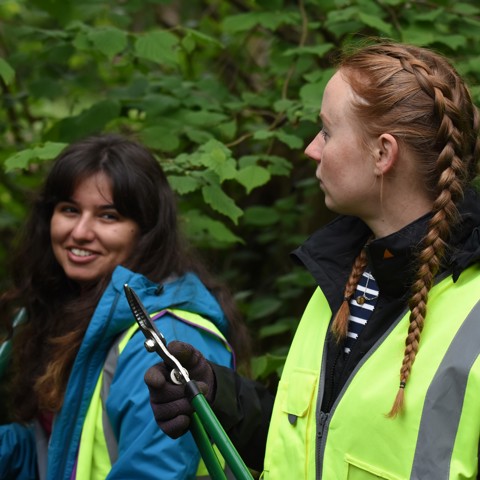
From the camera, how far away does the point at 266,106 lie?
3.71 meters

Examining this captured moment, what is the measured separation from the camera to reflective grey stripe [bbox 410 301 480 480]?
1.56 m

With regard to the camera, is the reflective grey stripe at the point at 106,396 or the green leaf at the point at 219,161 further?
the green leaf at the point at 219,161

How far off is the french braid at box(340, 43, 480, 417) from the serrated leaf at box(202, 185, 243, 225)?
1.16 meters

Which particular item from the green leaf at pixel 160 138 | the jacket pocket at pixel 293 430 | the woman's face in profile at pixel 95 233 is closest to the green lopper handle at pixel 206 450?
the jacket pocket at pixel 293 430

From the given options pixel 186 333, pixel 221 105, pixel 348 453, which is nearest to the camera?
pixel 348 453

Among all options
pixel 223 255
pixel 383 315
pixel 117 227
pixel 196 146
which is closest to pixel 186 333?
pixel 117 227

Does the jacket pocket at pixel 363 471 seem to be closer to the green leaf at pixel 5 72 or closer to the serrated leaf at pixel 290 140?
the serrated leaf at pixel 290 140

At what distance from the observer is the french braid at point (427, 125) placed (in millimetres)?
1701

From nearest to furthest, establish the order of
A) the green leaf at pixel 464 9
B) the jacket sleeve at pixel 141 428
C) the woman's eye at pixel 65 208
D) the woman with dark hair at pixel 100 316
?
1. the jacket sleeve at pixel 141 428
2. the woman with dark hair at pixel 100 316
3. the woman's eye at pixel 65 208
4. the green leaf at pixel 464 9

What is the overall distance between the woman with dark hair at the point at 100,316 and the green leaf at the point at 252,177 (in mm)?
333

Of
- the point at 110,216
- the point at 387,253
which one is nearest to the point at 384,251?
the point at 387,253

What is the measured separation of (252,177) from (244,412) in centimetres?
114

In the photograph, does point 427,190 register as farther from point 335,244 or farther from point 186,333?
point 186,333

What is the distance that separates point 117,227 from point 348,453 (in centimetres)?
123
